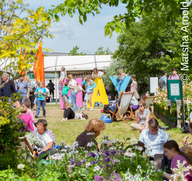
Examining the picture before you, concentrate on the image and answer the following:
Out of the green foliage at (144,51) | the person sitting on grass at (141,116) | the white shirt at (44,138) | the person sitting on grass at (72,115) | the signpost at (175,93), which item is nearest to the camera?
the white shirt at (44,138)

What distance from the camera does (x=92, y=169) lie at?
9.50ft

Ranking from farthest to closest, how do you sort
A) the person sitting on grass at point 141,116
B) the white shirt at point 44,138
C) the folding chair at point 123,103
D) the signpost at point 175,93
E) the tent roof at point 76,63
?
the tent roof at point 76,63
the folding chair at point 123,103
the signpost at point 175,93
the person sitting on grass at point 141,116
the white shirt at point 44,138

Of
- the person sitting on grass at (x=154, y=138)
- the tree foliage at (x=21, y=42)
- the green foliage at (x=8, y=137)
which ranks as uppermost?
the tree foliage at (x=21, y=42)

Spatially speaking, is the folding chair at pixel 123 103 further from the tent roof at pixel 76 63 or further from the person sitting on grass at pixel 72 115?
the tent roof at pixel 76 63

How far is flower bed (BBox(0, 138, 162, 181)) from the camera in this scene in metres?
2.77

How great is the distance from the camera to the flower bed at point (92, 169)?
2.77m

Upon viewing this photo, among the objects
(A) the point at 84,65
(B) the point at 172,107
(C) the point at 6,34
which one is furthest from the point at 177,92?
(A) the point at 84,65

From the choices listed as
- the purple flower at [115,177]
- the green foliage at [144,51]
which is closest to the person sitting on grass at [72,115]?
the purple flower at [115,177]

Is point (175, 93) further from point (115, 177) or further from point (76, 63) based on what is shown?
point (76, 63)

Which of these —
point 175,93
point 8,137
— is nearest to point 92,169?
point 8,137

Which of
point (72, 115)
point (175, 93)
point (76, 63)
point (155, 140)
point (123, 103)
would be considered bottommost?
point (72, 115)

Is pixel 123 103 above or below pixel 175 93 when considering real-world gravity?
below

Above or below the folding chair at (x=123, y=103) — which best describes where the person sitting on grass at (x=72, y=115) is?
below

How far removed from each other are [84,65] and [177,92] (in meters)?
14.2
